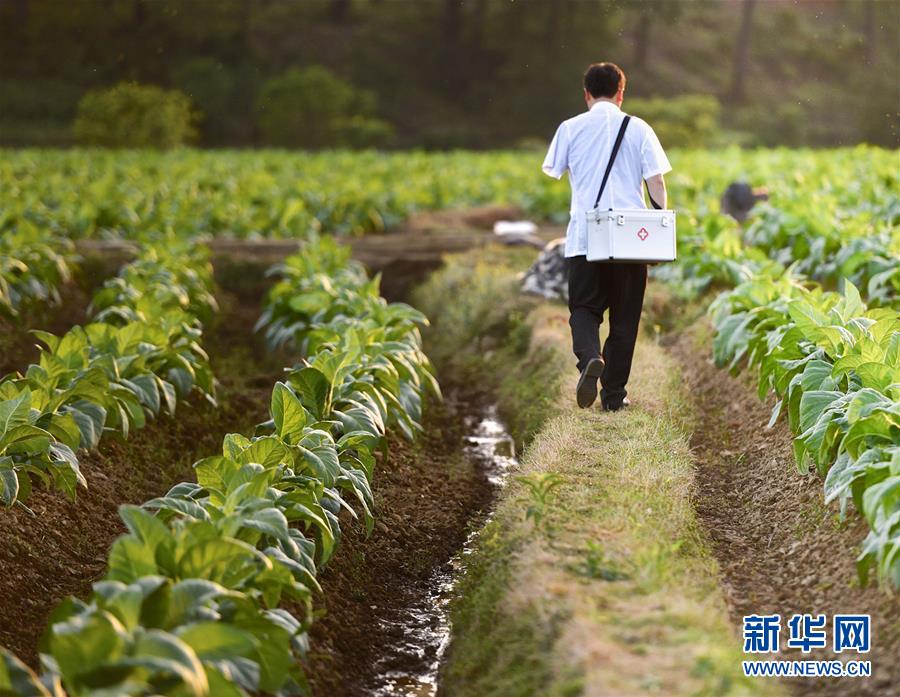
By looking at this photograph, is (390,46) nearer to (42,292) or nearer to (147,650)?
(42,292)

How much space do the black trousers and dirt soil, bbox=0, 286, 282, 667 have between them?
2.30 m

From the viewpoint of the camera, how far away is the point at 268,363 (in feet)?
31.1

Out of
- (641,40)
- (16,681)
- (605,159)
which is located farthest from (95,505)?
(641,40)

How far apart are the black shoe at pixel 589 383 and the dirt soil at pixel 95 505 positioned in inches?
86.4

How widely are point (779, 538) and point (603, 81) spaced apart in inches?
95.9

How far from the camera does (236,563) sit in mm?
3826

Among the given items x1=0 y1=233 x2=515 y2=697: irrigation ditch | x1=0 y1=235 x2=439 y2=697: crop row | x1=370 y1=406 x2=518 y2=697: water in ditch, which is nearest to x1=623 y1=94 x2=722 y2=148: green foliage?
x1=0 y1=233 x2=515 y2=697: irrigation ditch

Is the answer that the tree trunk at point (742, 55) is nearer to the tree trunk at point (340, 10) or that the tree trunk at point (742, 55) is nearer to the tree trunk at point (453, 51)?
the tree trunk at point (453, 51)

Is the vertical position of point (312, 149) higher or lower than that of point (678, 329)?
higher

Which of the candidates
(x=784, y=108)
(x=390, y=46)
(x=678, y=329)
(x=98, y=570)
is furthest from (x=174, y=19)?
(x=98, y=570)

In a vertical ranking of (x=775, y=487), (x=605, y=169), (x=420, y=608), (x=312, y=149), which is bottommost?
(x=420, y=608)

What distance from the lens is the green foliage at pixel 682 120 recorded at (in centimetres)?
3591

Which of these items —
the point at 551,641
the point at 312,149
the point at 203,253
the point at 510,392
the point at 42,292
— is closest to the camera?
the point at 551,641

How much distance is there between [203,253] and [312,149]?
29520 millimetres
